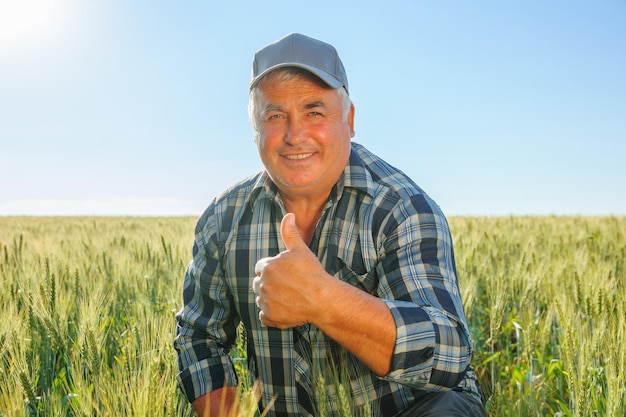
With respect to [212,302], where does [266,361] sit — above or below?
below

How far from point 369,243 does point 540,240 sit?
554cm

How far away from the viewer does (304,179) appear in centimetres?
174

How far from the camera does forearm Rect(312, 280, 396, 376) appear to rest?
1.29m

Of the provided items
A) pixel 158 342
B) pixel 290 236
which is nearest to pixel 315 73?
pixel 290 236

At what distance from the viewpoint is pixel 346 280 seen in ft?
5.81

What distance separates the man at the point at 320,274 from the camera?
1.36 meters

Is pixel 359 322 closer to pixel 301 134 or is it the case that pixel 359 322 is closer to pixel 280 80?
pixel 301 134

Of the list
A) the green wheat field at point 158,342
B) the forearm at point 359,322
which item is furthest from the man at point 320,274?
the green wheat field at point 158,342

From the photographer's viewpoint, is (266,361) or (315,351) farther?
(266,361)

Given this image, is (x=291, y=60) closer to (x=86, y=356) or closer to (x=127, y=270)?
(x=86, y=356)

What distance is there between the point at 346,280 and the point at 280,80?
0.69m

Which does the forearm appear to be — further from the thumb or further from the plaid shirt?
the thumb

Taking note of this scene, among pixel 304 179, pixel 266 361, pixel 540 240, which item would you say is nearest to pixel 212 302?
pixel 266 361

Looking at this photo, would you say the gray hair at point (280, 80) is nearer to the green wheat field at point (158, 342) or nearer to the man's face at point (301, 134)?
the man's face at point (301, 134)
